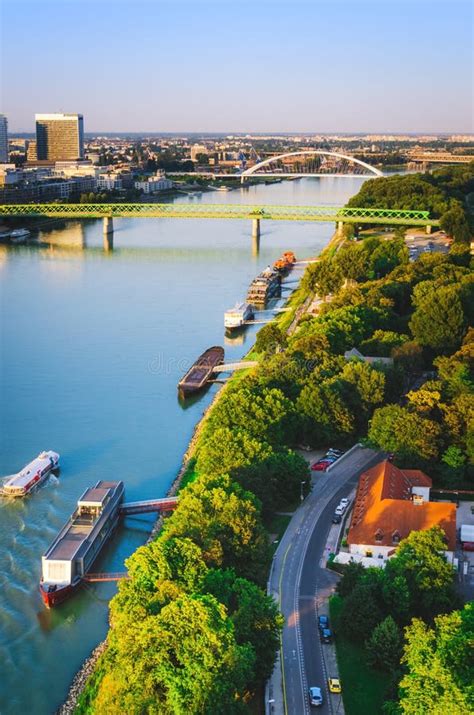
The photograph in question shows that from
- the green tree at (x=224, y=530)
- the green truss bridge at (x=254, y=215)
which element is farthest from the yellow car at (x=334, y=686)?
the green truss bridge at (x=254, y=215)

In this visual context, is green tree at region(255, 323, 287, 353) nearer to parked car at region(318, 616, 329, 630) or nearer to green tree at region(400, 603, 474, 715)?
parked car at region(318, 616, 329, 630)

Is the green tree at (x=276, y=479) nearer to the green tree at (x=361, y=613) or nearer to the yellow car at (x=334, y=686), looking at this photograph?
the green tree at (x=361, y=613)

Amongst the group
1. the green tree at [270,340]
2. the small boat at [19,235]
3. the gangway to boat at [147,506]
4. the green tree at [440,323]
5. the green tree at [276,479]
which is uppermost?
the small boat at [19,235]

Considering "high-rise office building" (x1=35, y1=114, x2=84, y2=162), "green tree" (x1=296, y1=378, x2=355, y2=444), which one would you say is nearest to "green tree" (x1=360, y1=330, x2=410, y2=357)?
"green tree" (x1=296, y1=378, x2=355, y2=444)

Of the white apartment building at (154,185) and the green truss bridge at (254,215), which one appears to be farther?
the white apartment building at (154,185)

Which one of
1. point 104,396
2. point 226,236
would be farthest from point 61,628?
point 226,236

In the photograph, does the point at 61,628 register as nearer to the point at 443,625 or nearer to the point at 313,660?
the point at 313,660
